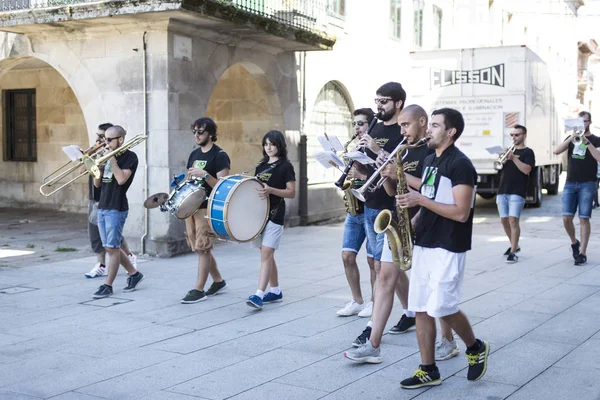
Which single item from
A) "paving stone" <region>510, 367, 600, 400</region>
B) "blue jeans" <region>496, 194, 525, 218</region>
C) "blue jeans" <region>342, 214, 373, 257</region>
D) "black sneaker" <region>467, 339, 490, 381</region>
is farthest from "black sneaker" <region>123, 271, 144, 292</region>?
"blue jeans" <region>496, 194, 525, 218</region>

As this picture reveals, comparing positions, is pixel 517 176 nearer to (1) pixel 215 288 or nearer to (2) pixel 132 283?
(1) pixel 215 288

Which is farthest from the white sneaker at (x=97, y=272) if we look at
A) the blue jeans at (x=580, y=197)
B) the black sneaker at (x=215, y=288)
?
the blue jeans at (x=580, y=197)

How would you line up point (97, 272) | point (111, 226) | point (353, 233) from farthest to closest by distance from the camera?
point (97, 272)
point (111, 226)
point (353, 233)

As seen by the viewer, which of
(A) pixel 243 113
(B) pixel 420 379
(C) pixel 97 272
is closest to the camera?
(B) pixel 420 379

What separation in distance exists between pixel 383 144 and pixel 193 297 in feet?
9.57

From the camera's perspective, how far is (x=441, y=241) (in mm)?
4914

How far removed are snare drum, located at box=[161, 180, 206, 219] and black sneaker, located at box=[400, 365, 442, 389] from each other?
3.32 meters

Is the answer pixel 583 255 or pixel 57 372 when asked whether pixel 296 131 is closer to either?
pixel 583 255

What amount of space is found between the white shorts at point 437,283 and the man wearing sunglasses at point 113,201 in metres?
4.15

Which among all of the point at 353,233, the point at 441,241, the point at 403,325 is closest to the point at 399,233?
the point at 441,241

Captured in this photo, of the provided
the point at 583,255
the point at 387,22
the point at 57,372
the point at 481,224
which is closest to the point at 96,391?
→ the point at 57,372

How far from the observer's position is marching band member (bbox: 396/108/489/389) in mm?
4816

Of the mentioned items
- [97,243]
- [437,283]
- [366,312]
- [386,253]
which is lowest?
[366,312]

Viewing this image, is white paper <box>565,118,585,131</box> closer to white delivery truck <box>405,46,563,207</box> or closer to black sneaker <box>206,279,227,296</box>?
black sneaker <box>206,279,227,296</box>
